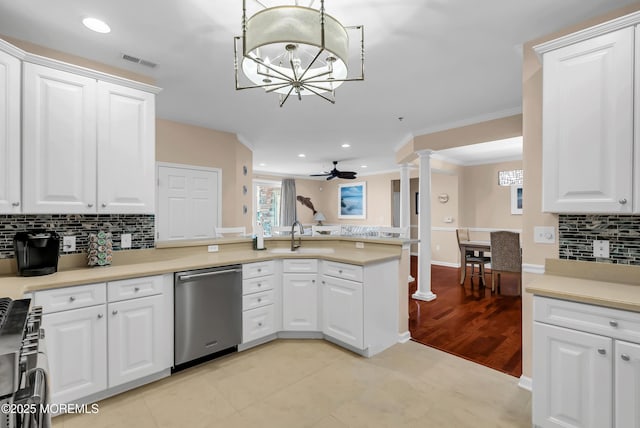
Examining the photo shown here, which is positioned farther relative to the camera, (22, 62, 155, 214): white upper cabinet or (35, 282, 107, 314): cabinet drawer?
(22, 62, 155, 214): white upper cabinet

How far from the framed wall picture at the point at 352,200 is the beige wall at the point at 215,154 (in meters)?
4.74

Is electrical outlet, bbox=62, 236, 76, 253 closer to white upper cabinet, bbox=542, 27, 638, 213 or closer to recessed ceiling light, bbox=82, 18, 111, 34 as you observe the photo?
recessed ceiling light, bbox=82, 18, 111, 34

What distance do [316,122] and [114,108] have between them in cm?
239

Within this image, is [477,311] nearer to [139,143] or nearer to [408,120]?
[408,120]

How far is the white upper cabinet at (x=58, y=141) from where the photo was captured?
6.42 ft

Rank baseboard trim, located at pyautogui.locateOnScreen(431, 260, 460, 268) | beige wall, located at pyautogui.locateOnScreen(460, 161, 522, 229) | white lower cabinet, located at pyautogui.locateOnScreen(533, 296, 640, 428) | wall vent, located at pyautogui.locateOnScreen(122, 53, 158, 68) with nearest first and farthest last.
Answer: white lower cabinet, located at pyautogui.locateOnScreen(533, 296, 640, 428) → wall vent, located at pyautogui.locateOnScreen(122, 53, 158, 68) → beige wall, located at pyautogui.locateOnScreen(460, 161, 522, 229) → baseboard trim, located at pyautogui.locateOnScreen(431, 260, 460, 268)

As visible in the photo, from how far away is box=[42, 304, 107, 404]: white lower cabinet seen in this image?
71.7 inches

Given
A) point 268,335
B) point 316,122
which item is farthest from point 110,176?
point 316,122

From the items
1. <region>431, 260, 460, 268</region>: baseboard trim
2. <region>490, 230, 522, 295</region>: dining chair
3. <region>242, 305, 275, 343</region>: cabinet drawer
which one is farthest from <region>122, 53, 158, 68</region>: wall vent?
<region>431, 260, 460, 268</region>: baseboard trim

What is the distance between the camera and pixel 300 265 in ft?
9.81

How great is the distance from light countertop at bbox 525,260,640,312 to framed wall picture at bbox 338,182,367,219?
23.3 ft

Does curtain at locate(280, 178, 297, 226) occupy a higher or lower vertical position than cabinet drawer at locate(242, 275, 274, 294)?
higher

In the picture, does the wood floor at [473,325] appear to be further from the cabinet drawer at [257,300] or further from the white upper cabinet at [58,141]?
the white upper cabinet at [58,141]

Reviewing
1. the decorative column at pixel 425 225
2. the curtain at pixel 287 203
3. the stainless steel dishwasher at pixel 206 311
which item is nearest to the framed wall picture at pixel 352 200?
the curtain at pixel 287 203
